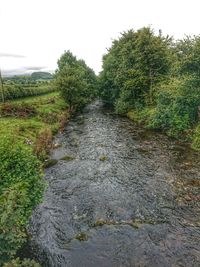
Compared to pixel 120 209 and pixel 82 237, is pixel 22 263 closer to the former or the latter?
pixel 82 237

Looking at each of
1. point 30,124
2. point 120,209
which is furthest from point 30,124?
point 120,209

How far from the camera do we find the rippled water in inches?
464

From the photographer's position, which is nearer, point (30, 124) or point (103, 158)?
point (103, 158)

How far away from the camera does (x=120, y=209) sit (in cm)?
1566

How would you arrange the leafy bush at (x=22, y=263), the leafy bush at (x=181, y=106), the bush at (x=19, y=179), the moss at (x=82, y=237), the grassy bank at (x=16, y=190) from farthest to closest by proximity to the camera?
the leafy bush at (x=181, y=106)
the moss at (x=82, y=237)
the bush at (x=19, y=179)
the grassy bank at (x=16, y=190)
the leafy bush at (x=22, y=263)

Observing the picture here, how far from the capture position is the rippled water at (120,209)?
1180 centimetres

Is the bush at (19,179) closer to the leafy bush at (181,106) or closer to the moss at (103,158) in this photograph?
the moss at (103,158)

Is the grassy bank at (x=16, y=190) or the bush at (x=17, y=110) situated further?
the bush at (x=17, y=110)

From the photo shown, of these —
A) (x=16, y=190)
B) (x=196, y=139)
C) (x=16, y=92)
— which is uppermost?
(x=16, y=190)

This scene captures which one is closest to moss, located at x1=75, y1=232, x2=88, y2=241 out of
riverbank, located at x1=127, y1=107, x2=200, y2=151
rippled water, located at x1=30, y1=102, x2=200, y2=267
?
rippled water, located at x1=30, y1=102, x2=200, y2=267

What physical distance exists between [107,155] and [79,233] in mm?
12797

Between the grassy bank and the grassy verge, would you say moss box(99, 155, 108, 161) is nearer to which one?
the grassy verge

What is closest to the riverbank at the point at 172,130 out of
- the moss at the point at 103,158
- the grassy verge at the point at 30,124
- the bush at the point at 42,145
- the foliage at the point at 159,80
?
the foliage at the point at 159,80

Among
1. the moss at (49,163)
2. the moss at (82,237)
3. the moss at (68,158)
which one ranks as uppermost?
the moss at (82,237)
